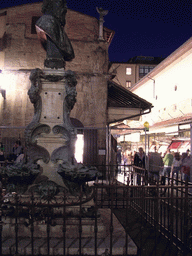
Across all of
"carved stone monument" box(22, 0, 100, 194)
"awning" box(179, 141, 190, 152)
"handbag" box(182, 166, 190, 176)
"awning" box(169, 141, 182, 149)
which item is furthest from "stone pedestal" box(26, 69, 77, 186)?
"awning" box(169, 141, 182, 149)

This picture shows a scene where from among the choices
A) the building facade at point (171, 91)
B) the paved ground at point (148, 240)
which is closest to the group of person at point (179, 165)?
the building facade at point (171, 91)

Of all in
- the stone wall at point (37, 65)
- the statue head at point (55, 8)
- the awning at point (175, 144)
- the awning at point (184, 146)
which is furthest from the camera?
the stone wall at point (37, 65)

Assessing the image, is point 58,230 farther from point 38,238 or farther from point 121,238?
point 121,238

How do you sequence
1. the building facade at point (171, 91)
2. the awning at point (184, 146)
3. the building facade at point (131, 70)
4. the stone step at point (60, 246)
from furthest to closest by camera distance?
the building facade at point (131, 70) → the building facade at point (171, 91) → the awning at point (184, 146) → the stone step at point (60, 246)

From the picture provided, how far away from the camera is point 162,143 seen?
17.1m

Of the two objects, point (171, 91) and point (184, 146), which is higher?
point (171, 91)

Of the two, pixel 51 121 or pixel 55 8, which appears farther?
pixel 55 8

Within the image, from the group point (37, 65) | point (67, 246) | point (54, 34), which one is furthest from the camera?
point (37, 65)

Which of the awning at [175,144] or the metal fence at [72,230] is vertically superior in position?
the awning at [175,144]

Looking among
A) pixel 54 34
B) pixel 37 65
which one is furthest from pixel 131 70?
pixel 54 34

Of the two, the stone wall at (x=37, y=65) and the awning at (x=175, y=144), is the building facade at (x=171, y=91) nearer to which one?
the awning at (x=175, y=144)

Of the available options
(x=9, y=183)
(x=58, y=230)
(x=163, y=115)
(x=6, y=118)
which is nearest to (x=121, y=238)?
(x=58, y=230)

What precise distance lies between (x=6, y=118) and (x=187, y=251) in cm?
1260

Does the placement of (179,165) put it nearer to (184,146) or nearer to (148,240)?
(184,146)
